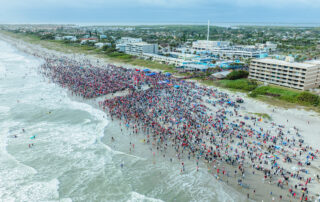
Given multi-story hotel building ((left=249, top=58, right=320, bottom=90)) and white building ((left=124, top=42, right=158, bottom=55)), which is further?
white building ((left=124, top=42, right=158, bottom=55))

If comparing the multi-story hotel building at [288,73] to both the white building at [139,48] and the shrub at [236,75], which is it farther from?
the white building at [139,48]

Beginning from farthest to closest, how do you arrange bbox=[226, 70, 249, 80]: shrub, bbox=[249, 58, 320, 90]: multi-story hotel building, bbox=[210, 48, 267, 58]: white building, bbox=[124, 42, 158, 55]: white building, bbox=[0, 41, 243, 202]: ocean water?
bbox=[124, 42, 158, 55]: white building < bbox=[210, 48, 267, 58]: white building < bbox=[226, 70, 249, 80]: shrub < bbox=[249, 58, 320, 90]: multi-story hotel building < bbox=[0, 41, 243, 202]: ocean water

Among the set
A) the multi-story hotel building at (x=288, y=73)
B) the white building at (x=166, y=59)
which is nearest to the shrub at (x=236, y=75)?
the multi-story hotel building at (x=288, y=73)

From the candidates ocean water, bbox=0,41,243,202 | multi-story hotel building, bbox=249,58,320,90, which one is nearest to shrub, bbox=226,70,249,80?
multi-story hotel building, bbox=249,58,320,90

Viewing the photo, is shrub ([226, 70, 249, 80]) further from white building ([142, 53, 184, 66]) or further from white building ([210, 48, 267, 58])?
white building ([210, 48, 267, 58])

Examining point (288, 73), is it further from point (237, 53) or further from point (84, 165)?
point (237, 53)

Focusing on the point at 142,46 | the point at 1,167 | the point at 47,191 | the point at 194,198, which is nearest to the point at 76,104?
the point at 1,167
